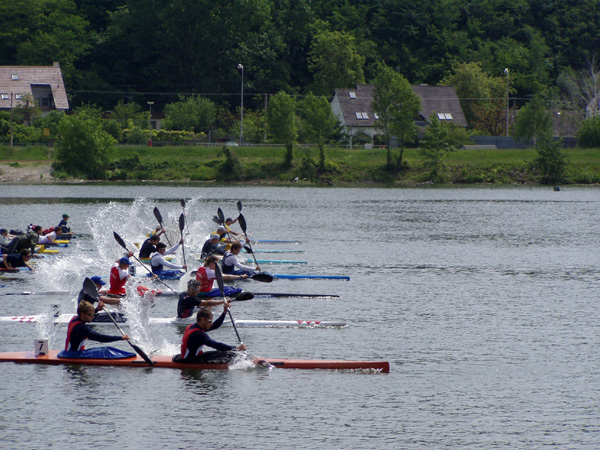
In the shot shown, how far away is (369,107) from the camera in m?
115

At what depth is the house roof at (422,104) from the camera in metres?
114

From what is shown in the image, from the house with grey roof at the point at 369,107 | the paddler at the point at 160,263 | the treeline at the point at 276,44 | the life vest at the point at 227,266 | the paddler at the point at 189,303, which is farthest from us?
the treeline at the point at 276,44

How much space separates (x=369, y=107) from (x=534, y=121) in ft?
72.3

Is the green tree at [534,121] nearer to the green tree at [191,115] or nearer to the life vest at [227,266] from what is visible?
the green tree at [191,115]

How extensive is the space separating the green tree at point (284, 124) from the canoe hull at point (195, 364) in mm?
77533

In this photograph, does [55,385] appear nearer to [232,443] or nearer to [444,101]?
[232,443]

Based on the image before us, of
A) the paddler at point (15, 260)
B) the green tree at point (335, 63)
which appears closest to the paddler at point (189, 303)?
the paddler at point (15, 260)

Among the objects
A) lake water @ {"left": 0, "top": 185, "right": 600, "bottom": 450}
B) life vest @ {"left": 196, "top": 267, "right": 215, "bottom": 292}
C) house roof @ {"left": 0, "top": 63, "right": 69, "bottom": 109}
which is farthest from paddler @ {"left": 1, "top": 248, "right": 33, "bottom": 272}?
house roof @ {"left": 0, "top": 63, "right": 69, "bottom": 109}

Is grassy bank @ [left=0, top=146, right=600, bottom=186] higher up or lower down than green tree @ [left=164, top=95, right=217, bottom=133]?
lower down

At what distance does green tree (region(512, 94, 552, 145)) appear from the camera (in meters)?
104

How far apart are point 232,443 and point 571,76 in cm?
12736

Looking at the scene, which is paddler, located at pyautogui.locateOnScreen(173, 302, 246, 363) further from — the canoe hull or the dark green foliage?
the dark green foliage

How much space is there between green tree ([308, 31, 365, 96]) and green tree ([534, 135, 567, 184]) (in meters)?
37.1

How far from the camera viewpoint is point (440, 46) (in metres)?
129
